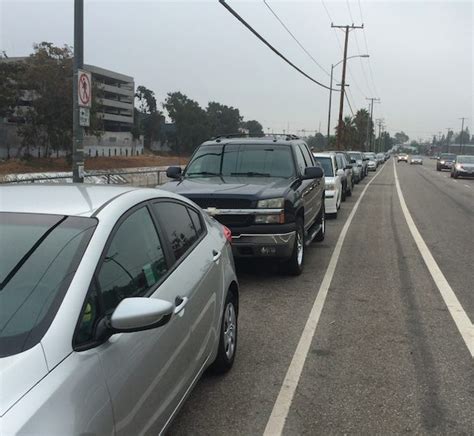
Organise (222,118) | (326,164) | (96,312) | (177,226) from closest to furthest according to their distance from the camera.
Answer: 1. (96,312)
2. (177,226)
3. (326,164)
4. (222,118)

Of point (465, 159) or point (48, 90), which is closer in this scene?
point (465, 159)

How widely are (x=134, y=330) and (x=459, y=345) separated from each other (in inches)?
147

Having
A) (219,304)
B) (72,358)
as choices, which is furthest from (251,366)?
(72,358)

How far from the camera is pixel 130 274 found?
9.28 feet

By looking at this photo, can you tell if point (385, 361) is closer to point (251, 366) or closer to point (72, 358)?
point (251, 366)

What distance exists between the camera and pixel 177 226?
3736 millimetres

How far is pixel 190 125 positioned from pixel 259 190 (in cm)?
8048

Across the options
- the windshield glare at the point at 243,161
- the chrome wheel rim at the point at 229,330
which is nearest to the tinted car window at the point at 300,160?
the windshield glare at the point at 243,161

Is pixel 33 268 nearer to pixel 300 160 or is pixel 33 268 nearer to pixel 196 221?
pixel 196 221

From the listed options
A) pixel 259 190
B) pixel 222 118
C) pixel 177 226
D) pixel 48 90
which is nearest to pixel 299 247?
pixel 259 190

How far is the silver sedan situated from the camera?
2.01 m

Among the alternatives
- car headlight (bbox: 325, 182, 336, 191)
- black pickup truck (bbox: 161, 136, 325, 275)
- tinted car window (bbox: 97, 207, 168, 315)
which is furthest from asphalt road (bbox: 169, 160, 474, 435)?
car headlight (bbox: 325, 182, 336, 191)

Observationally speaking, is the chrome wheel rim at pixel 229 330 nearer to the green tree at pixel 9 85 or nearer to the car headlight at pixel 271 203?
the car headlight at pixel 271 203

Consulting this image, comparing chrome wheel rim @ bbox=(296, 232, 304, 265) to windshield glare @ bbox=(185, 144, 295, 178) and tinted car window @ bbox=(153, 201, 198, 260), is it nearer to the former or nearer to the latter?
windshield glare @ bbox=(185, 144, 295, 178)
